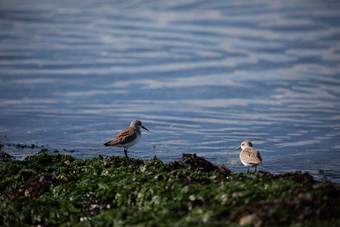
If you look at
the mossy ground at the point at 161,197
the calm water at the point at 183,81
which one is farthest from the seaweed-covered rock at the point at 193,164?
the calm water at the point at 183,81

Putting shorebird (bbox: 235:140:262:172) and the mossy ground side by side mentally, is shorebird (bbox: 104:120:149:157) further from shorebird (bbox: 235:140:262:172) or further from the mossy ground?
shorebird (bbox: 235:140:262:172)

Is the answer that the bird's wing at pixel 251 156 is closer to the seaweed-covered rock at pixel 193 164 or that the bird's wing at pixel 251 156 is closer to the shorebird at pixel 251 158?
the shorebird at pixel 251 158

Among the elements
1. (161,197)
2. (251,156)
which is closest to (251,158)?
(251,156)

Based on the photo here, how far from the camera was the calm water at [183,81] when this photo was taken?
33.9 ft

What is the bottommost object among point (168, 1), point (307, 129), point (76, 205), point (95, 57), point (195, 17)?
point (76, 205)

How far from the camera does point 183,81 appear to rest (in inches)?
624

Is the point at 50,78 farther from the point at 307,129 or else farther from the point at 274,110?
the point at 307,129

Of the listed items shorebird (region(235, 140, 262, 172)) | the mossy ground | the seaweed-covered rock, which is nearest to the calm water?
shorebird (region(235, 140, 262, 172))

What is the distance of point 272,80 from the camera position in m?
15.6

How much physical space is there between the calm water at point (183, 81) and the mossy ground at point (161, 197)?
2.39 m

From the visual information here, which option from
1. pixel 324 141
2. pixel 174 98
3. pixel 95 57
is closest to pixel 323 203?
pixel 324 141

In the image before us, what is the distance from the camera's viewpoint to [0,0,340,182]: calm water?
10.3 meters

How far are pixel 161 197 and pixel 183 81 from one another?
35.4ft

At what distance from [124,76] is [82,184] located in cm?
1059
